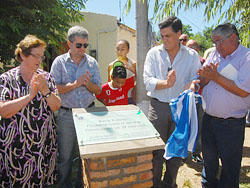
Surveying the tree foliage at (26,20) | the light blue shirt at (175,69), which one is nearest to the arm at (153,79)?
the light blue shirt at (175,69)

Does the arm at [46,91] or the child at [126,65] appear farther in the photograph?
the child at [126,65]

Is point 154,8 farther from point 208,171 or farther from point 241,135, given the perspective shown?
point 208,171

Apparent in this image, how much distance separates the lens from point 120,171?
182 centimetres

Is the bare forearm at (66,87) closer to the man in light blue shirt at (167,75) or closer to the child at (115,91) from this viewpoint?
the child at (115,91)

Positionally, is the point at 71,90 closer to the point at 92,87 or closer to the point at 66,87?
the point at 66,87

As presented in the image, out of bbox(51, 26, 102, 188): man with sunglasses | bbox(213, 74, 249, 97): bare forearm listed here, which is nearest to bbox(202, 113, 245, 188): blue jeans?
bbox(213, 74, 249, 97): bare forearm

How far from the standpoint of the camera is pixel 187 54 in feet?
8.38

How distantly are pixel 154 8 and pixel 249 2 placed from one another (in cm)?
139

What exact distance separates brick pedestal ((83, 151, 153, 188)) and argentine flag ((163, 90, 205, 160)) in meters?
0.40

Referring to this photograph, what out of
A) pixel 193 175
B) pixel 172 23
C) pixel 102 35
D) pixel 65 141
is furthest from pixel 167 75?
pixel 102 35

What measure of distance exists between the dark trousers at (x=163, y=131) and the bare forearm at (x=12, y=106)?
139cm

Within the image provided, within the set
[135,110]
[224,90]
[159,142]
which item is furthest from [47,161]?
[224,90]

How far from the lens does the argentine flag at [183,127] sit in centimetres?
218

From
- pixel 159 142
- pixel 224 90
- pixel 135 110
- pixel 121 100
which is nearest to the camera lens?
pixel 159 142
